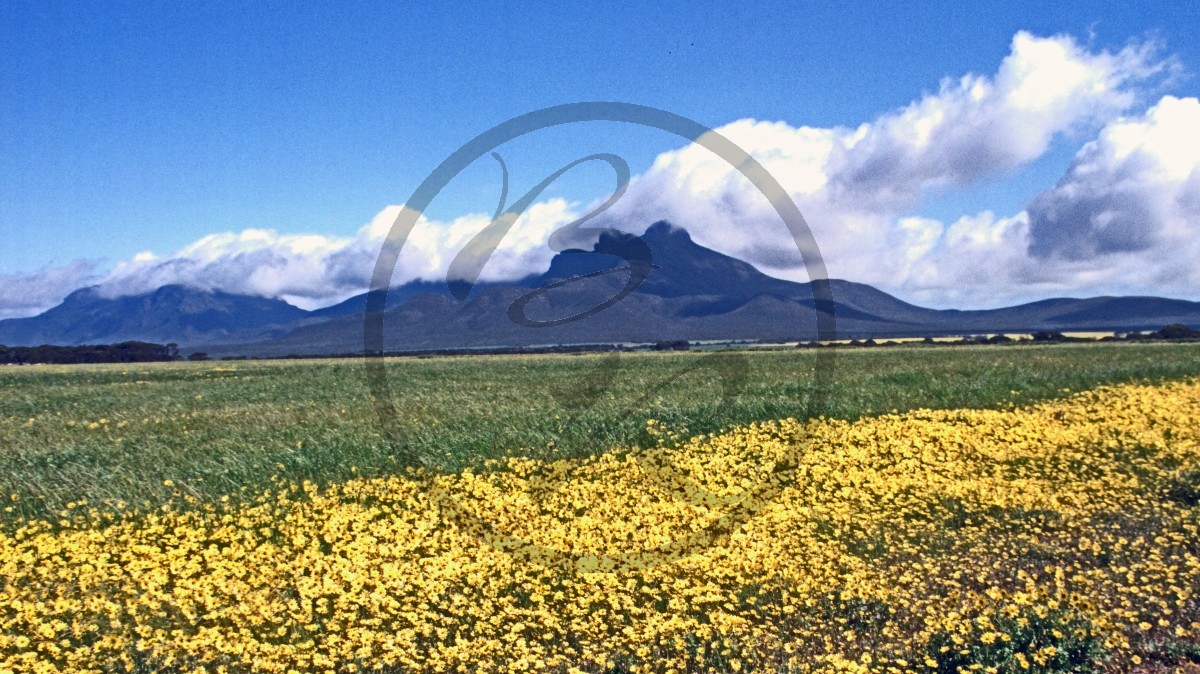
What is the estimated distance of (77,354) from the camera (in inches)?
4724

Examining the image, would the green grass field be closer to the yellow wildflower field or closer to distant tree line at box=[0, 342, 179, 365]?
the yellow wildflower field

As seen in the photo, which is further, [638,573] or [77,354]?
[77,354]

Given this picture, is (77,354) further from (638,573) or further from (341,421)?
(638,573)

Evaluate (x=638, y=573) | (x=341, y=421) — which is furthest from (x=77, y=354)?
(x=638, y=573)

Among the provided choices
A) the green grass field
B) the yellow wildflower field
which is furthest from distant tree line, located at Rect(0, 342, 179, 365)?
the yellow wildflower field

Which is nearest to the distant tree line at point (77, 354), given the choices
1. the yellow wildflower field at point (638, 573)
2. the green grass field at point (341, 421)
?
the green grass field at point (341, 421)

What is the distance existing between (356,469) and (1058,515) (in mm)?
14192

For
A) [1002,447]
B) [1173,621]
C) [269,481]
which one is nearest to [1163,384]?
[1002,447]

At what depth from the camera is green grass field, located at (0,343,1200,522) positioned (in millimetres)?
17031

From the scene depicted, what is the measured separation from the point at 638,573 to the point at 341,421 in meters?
16.4

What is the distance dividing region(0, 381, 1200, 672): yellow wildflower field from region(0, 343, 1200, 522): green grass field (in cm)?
161

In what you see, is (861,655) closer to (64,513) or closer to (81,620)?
(81,620)

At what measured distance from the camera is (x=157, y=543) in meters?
13.1

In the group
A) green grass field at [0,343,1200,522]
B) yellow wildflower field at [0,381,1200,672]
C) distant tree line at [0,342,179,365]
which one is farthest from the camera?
distant tree line at [0,342,179,365]
